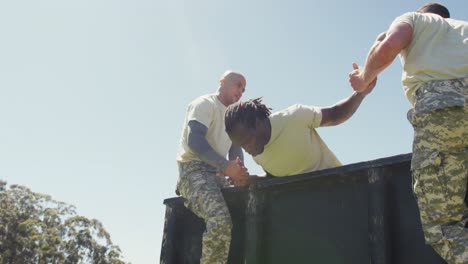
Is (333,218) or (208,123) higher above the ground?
(208,123)

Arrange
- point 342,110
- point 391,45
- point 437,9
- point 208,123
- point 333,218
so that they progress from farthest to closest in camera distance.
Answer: point 208,123
point 342,110
point 437,9
point 333,218
point 391,45

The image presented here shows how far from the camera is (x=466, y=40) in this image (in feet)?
7.55

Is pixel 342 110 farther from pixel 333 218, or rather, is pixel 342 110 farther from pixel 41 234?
pixel 41 234

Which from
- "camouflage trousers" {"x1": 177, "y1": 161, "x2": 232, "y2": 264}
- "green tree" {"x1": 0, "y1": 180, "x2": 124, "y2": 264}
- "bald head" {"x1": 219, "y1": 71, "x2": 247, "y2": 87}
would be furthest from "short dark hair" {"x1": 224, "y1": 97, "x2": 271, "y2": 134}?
"green tree" {"x1": 0, "y1": 180, "x2": 124, "y2": 264}

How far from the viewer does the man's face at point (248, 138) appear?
3.02 meters

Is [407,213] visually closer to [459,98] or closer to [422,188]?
[422,188]

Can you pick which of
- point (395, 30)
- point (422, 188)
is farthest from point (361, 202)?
point (395, 30)

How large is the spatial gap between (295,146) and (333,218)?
620 mm

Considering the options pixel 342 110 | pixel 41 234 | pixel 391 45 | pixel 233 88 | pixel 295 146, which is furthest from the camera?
pixel 41 234

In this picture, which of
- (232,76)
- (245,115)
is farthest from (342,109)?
(232,76)

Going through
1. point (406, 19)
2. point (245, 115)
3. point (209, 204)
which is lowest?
point (209, 204)

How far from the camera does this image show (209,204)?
3.18 meters

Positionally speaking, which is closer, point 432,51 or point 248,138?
point 432,51

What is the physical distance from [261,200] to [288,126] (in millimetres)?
492
